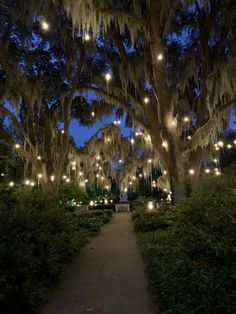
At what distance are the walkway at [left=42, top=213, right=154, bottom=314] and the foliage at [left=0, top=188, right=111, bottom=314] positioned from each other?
31 cm

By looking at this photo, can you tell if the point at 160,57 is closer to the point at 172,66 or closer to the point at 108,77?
the point at 108,77

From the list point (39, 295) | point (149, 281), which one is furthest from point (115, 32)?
point (39, 295)

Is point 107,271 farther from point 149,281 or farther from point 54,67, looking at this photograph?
point 54,67

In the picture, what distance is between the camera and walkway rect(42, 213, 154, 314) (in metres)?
4.76

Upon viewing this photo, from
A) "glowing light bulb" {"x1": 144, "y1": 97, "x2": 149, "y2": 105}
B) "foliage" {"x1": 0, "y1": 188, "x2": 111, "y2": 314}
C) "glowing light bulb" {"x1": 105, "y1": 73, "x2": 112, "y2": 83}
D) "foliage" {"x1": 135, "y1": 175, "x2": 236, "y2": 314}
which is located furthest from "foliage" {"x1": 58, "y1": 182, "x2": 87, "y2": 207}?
"foliage" {"x1": 135, "y1": 175, "x2": 236, "y2": 314}

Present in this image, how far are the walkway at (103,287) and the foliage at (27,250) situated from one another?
308 mm

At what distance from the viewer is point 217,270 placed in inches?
144

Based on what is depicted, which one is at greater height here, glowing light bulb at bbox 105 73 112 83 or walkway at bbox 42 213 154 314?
glowing light bulb at bbox 105 73 112 83

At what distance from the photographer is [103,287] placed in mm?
5812

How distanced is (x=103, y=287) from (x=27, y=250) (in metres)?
1.66

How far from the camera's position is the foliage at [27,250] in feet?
14.1

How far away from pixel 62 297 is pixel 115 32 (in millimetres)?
10332

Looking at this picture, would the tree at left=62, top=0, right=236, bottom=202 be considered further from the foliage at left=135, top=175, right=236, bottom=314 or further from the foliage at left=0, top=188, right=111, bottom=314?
the foliage at left=135, top=175, right=236, bottom=314

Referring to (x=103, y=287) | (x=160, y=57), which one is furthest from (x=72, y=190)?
(x=103, y=287)
